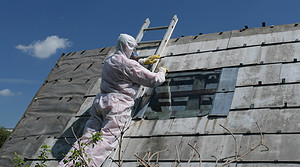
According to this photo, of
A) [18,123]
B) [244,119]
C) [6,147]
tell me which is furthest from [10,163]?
[244,119]

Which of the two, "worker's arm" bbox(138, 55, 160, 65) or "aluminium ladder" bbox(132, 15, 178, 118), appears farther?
"worker's arm" bbox(138, 55, 160, 65)

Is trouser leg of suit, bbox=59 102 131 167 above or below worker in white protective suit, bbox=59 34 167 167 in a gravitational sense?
below

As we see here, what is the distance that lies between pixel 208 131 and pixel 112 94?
117cm

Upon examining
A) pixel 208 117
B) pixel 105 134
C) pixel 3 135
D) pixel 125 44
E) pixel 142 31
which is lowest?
pixel 105 134

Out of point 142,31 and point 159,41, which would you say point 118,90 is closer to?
point 159,41

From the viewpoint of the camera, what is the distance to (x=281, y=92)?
11.8ft

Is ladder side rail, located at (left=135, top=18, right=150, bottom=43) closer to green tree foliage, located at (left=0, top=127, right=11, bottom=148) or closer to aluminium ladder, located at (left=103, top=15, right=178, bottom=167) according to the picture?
aluminium ladder, located at (left=103, top=15, right=178, bottom=167)

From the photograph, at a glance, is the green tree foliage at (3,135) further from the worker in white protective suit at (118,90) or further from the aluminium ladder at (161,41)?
the worker in white protective suit at (118,90)

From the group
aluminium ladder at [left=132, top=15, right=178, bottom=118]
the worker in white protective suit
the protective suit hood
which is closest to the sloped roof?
aluminium ladder at [left=132, top=15, right=178, bottom=118]

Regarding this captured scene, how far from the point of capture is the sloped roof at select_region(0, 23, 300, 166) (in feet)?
10.5

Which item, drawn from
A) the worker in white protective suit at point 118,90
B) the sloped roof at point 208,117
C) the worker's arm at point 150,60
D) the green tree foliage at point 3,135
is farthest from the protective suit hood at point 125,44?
the green tree foliage at point 3,135

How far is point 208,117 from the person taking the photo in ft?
12.0

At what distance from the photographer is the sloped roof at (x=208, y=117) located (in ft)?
10.5

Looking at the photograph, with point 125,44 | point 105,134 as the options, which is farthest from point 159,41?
point 105,134
